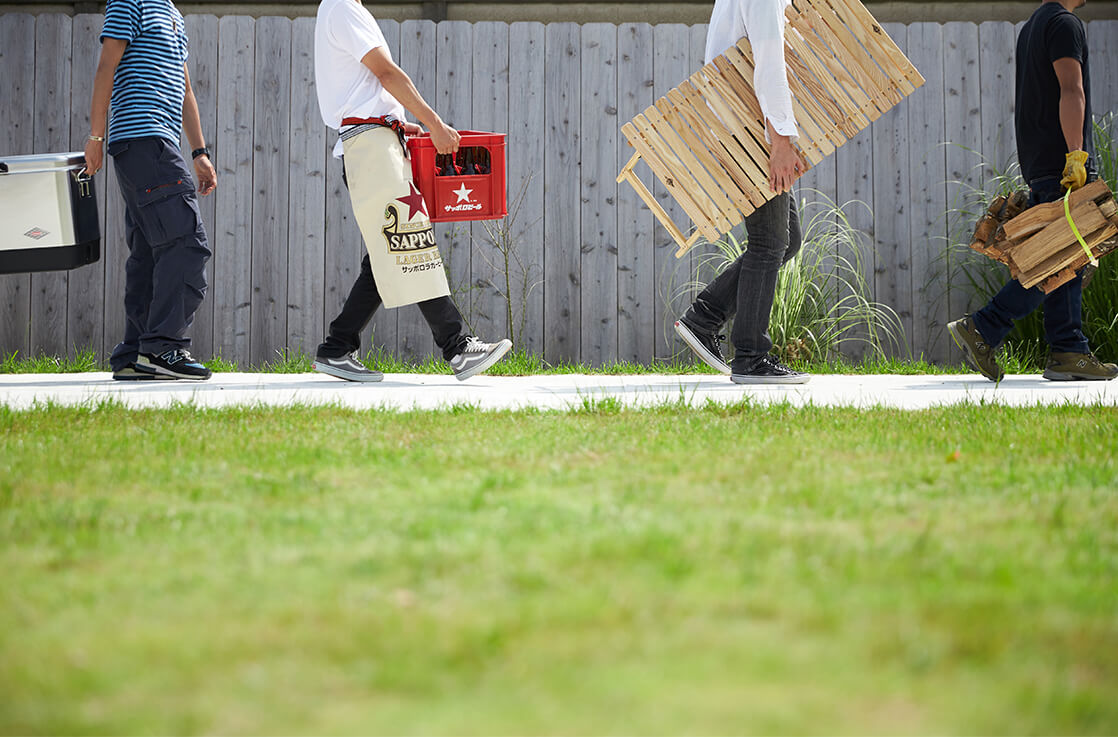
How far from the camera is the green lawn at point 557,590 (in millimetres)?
901

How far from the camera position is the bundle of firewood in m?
3.95

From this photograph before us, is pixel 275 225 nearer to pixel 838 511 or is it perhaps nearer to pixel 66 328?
A: pixel 66 328

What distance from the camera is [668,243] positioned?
549cm

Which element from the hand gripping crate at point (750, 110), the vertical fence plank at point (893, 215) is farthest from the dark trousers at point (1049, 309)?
the vertical fence plank at point (893, 215)

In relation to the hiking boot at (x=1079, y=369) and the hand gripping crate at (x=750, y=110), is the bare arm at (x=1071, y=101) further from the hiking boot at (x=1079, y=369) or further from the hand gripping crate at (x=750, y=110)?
the hiking boot at (x=1079, y=369)

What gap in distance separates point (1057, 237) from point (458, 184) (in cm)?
243

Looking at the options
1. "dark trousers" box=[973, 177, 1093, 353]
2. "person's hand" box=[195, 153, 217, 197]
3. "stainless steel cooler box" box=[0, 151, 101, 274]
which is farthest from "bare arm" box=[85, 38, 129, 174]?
"dark trousers" box=[973, 177, 1093, 353]

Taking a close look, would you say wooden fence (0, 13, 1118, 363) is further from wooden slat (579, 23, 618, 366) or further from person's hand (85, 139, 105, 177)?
person's hand (85, 139, 105, 177)

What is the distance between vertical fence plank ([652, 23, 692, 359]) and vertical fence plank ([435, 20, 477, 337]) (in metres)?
1.03

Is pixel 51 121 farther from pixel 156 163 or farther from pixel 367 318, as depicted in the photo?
pixel 367 318

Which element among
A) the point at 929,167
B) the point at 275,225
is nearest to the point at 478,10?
the point at 275,225

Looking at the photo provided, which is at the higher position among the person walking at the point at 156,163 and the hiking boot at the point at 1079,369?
the person walking at the point at 156,163

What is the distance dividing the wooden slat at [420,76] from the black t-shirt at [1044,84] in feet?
9.47

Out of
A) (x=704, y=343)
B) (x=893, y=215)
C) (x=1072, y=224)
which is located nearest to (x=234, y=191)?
(x=704, y=343)
